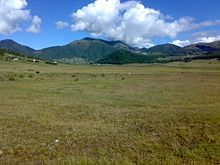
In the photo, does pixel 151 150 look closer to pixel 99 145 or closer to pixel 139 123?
pixel 99 145

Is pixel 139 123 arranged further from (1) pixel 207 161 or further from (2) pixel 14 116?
(2) pixel 14 116

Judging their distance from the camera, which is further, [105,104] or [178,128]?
[105,104]

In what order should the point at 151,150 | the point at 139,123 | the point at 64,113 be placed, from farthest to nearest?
the point at 64,113 < the point at 139,123 < the point at 151,150

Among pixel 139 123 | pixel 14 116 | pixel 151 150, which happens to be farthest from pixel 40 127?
pixel 151 150

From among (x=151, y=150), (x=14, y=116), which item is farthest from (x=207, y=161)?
(x=14, y=116)

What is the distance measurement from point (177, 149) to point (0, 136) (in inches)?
338

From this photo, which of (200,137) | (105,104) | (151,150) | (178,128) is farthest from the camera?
(105,104)

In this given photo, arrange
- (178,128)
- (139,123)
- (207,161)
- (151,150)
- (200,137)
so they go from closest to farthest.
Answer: (207,161), (151,150), (200,137), (178,128), (139,123)

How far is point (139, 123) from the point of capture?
16.8 m

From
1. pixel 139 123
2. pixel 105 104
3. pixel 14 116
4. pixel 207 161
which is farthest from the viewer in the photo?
pixel 105 104

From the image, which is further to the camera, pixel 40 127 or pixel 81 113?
pixel 81 113

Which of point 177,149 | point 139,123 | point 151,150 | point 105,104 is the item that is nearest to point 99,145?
point 151,150

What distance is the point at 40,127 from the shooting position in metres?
16.0

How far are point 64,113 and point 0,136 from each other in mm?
6828
